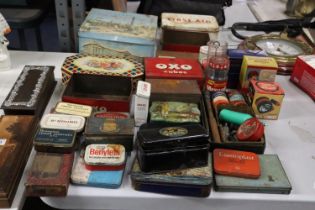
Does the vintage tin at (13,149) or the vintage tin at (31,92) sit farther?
the vintage tin at (31,92)

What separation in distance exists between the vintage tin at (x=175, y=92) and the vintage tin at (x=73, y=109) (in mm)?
150

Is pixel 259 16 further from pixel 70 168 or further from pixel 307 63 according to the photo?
pixel 70 168

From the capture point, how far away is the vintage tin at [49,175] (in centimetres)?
61

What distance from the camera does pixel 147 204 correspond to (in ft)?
2.16

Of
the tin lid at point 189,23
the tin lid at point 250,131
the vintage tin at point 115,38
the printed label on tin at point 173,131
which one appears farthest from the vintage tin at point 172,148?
the tin lid at point 189,23

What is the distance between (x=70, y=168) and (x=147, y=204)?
16 centimetres

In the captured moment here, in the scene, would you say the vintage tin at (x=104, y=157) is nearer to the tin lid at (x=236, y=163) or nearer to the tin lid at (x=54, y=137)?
the tin lid at (x=54, y=137)

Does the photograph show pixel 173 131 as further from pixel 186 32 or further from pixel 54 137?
pixel 186 32

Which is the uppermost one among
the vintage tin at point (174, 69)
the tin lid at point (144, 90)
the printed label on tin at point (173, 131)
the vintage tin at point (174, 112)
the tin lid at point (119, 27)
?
the tin lid at point (119, 27)

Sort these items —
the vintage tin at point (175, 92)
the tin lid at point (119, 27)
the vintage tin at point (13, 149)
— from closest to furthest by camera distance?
the vintage tin at point (13, 149) → the vintage tin at point (175, 92) → the tin lid at point (119, 27)

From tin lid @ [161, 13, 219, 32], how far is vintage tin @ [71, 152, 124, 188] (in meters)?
0.54

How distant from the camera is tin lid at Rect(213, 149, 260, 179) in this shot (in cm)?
67

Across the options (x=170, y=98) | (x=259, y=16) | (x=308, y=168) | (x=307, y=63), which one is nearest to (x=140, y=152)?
(x=170, y=98)

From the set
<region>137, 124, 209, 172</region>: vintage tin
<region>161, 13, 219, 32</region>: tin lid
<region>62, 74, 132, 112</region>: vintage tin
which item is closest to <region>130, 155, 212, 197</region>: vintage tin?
<region>137, 124, 209, 172</region>: vintage tin
